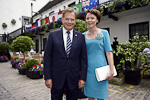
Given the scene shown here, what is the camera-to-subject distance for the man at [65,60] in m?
1.69

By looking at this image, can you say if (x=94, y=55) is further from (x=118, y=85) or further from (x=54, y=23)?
(x=54, y=23)

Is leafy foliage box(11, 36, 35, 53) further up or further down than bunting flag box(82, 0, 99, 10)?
further down

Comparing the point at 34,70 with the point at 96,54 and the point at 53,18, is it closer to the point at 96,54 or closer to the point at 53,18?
the point at 96,54

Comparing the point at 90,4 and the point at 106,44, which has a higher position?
the point at 90,4

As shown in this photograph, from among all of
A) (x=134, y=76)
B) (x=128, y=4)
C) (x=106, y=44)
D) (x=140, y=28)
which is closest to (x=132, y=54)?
(x=134, y=76)

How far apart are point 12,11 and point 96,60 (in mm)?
25053

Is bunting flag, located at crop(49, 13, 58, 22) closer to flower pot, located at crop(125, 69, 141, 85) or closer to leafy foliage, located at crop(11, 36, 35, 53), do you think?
leafy foliage, located at crop(11, 36, 35, 53)

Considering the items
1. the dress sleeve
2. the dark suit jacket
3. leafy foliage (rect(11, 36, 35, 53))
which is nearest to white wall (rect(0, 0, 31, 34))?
leafy foliage (rect(11, 36, 35, 53))

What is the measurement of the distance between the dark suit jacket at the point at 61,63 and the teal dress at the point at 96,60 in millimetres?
191

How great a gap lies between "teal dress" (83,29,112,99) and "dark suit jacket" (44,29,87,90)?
19cm

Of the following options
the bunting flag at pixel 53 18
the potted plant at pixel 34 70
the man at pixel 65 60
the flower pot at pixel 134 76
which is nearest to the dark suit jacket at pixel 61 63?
the man at pixel 65 60

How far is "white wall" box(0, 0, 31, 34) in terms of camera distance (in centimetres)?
2086

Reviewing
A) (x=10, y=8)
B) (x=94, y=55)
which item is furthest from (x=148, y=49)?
(x=10, y=8)

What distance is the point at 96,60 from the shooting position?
6.15 feet
